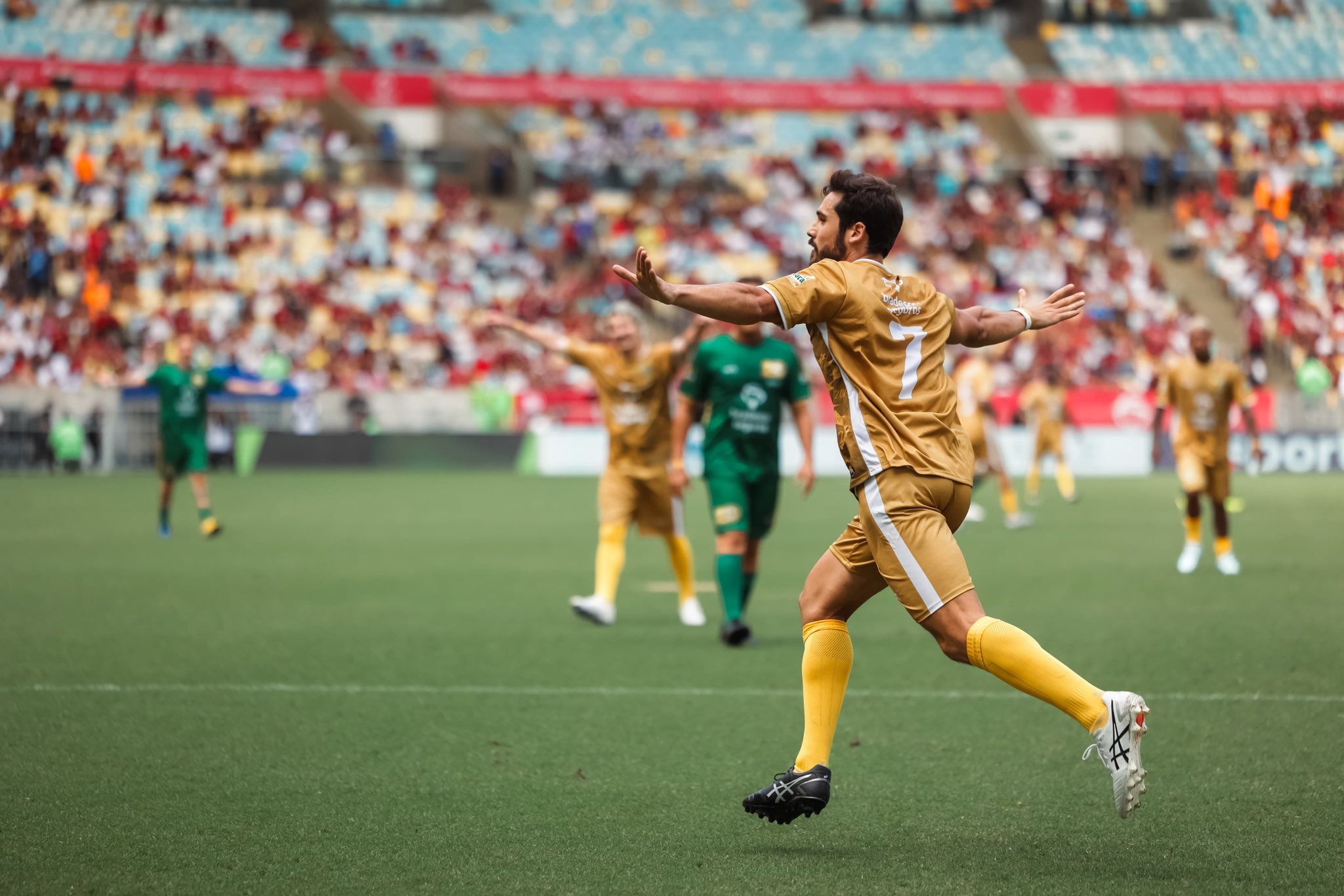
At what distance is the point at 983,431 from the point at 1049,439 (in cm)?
443

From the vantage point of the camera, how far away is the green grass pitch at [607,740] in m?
4.88

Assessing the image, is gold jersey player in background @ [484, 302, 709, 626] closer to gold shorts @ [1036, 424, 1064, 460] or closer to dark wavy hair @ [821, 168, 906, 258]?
dark wavy hair @ [821, 168, 906, 258]

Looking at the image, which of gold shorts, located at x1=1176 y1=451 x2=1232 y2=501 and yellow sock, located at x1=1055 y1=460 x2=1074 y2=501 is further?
yellow sock, located at x1=1055 y1=460 x2=1074 y2=501

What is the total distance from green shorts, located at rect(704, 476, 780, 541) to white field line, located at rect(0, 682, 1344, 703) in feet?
6.02

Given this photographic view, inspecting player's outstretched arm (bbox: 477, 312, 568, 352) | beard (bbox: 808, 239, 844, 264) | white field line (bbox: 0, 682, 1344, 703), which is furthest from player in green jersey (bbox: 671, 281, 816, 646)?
beard (bbox: 808, 239, 844, 264)

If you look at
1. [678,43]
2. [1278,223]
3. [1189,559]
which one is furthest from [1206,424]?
[678,43]

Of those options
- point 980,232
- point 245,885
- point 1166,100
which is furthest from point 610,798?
point 1166,100

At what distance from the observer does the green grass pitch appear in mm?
Answer: 4883

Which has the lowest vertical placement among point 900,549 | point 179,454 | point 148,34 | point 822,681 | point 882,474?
point 179,454

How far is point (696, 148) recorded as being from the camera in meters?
42.2

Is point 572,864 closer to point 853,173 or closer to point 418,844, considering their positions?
point 418,844

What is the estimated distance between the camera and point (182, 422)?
1808 centimetres

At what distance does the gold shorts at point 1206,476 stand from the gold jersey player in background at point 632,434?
540 centimetres

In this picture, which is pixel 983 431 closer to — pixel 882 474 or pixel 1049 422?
pixel 1049 422
